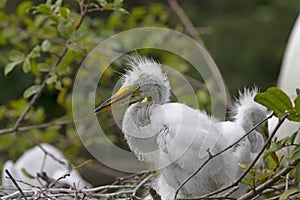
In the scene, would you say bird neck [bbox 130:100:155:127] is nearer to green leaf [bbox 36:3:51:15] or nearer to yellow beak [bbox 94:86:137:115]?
yellow beak [bbox 94:86:137:115]

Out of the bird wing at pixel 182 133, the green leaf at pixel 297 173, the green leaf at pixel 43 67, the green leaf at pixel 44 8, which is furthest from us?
the green leaf at pixel 43 67

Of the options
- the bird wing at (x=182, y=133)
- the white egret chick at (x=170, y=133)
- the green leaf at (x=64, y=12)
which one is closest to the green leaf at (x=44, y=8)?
the green leaf at (x=64, y=12)

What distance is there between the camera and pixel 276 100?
3.29ft

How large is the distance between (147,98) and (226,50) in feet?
11.6

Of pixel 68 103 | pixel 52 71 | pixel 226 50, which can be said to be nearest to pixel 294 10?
pixel 226 50

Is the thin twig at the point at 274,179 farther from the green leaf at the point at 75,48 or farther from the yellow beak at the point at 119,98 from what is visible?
the green leaf at the point at 75,48

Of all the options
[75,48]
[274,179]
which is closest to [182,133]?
[274,179]

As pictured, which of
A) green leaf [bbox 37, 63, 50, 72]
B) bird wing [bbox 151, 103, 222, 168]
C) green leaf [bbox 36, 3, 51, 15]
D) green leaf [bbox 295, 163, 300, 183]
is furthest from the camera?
green leaf [bbox 37, 63, 50, 72]

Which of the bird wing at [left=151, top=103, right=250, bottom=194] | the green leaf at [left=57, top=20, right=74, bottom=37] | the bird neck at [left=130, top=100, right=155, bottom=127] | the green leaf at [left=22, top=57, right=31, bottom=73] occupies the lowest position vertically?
the bird wing at [left=151, top=103, right=250, bottom=194]

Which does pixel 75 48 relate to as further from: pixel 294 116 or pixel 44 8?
pixel 294 116

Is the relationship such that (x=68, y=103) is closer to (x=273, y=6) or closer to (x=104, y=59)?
(x=104, y=59)

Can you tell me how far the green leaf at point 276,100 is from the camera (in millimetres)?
1001

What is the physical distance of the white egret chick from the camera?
1090mm

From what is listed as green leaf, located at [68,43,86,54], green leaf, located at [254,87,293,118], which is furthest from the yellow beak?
green leaf, located at [68,43,86,54]
